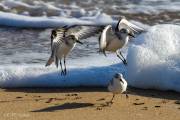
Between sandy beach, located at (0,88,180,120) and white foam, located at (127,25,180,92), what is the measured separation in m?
0.12

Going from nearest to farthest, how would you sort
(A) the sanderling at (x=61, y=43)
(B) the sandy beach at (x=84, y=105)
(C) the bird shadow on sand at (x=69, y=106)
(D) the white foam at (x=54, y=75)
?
(B) the sandy beach at (x=84, y=105)
(C) the bird shadow on sand at (x=69, y=106)
(D) the white foam at (x=54, y=75)
(A) the sanderling at (x=61, y=43)

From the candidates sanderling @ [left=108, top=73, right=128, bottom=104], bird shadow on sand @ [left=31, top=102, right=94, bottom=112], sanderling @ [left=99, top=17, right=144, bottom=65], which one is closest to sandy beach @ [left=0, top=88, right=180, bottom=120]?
bird shadow on sand @ [left=31, top=102, right=94, bottom=112]

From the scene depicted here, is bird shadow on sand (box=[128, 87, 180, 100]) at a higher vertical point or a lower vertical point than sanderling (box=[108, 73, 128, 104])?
lower

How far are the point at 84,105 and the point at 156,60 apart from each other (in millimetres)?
1355

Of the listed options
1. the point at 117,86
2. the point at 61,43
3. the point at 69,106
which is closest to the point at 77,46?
the point at 61,43

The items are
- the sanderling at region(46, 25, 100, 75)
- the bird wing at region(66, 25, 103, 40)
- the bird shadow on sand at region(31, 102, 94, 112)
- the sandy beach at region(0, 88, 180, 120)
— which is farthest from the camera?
the bird wing at region(66, 25, 103, 40)

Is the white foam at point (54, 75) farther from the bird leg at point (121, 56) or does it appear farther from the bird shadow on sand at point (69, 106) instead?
the bird shadow on sand at point (69, 106)

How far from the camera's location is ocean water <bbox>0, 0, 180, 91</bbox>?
7.19 metres

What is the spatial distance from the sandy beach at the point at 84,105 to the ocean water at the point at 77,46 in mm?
192

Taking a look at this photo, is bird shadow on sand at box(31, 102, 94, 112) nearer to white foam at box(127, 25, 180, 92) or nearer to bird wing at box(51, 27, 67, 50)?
white foam at box(127, 25, 180, 92)

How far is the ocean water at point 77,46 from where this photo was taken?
23.6 feet

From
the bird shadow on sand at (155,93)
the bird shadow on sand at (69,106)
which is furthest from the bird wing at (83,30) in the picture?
the bird shadow on sand at (69,106)

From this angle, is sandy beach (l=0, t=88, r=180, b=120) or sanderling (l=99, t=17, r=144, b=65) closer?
sandy beach (l=0, t=88, r=180, b=120)

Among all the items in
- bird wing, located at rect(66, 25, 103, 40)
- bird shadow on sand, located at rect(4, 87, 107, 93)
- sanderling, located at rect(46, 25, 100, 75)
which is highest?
bird wing, located at rect(66, 25, 103, 40)
